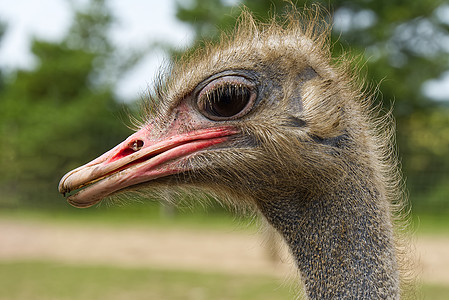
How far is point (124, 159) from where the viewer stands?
1786mm

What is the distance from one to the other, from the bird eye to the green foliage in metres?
15.0

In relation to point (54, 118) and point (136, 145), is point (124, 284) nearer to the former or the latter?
point (136, 145)

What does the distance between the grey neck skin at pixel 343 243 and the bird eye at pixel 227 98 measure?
33cm

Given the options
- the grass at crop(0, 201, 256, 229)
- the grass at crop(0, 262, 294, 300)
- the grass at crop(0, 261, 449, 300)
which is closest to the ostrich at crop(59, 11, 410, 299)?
the grass at crop(0, 261, 449, 300)

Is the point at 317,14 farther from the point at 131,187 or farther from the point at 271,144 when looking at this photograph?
the point at 131,187

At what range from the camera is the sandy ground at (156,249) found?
811 centimetres

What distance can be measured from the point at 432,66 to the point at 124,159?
15.7 meters

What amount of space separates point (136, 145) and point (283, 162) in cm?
47

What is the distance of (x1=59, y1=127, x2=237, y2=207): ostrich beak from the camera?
69.1 inches

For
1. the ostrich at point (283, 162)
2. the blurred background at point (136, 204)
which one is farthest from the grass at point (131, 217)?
the ostrich at point (283, 162)

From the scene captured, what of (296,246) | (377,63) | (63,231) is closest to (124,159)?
(296,246)

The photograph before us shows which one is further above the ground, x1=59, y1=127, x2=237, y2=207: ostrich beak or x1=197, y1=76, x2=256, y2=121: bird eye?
x1=197, y1=76, x2=256, y2=121: bird eye

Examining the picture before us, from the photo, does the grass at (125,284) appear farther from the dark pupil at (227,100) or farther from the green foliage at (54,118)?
the green foliage at (54,118)

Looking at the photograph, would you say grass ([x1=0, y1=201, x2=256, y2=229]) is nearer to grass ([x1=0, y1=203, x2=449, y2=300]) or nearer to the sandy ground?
the sandy ground
